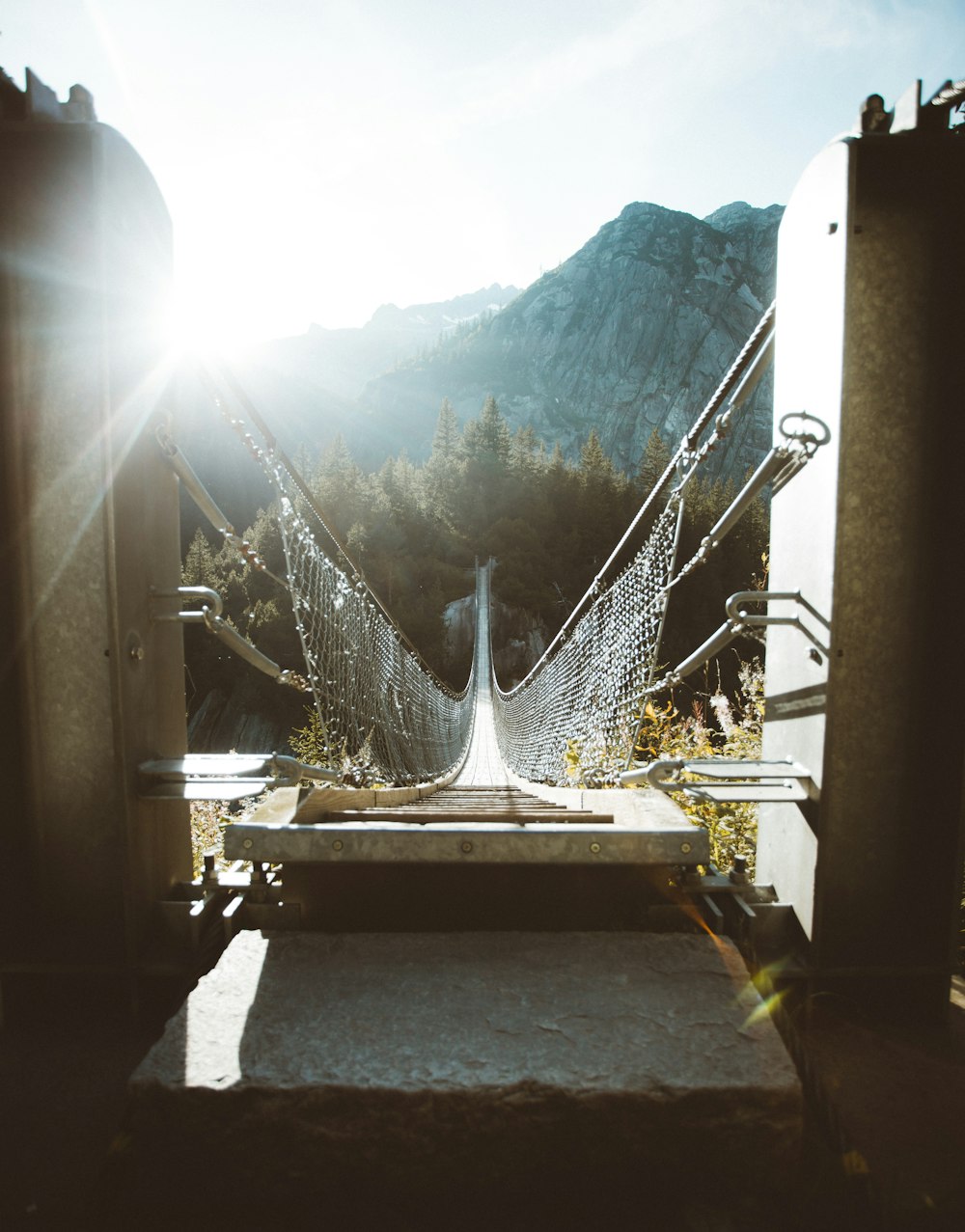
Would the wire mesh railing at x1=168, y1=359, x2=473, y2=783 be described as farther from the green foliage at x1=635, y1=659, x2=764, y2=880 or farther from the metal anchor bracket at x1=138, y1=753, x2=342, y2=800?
the green foliage at x1=635, y1=659, x2=764, y2=880

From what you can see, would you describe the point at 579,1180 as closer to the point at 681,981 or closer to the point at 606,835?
the point at 681,981

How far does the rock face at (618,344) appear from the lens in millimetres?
54281

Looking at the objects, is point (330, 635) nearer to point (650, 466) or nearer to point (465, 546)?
point (465, 546)

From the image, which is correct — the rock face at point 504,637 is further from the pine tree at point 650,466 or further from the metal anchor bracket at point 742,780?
the metal anchor bracket at point 742,780

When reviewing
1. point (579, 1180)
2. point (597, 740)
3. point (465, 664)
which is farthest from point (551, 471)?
point (579, 1180)

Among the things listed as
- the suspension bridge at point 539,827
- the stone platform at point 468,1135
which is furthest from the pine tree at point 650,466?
the stone platform at point 468,1135

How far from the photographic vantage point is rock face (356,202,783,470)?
178 feet

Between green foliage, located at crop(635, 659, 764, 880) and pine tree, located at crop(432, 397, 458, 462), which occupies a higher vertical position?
pine tree, located at crop(432, 397, 458, 462)

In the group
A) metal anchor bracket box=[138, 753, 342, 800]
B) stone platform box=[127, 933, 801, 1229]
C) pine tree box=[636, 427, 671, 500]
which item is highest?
pine tree box=[636, 427, 671, 500]

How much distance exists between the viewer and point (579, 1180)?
558 millimetres

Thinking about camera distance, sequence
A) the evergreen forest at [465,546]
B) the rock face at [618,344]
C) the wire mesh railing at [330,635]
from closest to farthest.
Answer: the wire mesh railing at [330,635], the evergreen forest at [465,546], the rock face at [618,344]

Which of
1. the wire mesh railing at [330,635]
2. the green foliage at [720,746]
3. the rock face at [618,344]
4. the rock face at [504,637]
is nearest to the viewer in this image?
the wire mesh railing at [330,635]

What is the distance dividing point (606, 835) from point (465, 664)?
2011cm

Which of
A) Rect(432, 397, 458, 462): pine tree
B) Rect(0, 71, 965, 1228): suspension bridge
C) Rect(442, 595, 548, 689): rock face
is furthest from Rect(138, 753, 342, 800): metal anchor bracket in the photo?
Rect(432, 397, 458, 462): pine tree
